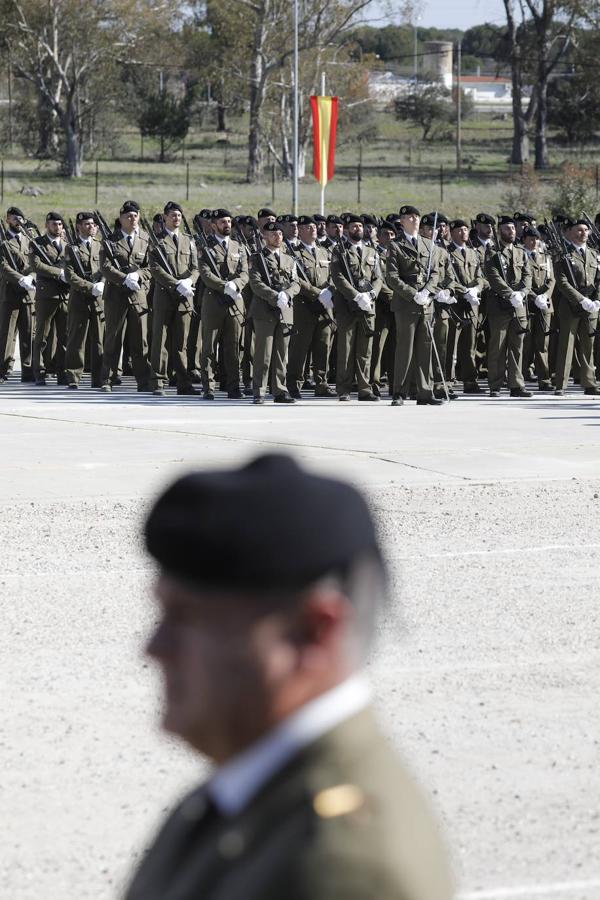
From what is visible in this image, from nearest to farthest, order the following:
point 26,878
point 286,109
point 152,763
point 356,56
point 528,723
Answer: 1. point 26,878
2. point 152,763
3. point 528,723
4. point 286,109
5. point 356,56

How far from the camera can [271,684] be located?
1472 millimetres

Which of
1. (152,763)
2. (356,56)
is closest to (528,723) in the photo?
(152,763)

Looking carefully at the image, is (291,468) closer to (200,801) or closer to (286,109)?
(200,801)

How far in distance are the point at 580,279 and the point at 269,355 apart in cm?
328

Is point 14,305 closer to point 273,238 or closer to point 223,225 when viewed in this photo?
point 223,225

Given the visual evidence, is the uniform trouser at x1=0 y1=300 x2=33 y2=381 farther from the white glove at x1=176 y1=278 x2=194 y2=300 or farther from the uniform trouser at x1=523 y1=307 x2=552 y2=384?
the uniform trouser at x1=523 y1=307 x2=552 y2=384

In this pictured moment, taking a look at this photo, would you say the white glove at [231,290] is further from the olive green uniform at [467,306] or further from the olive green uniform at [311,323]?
the olive green uniform at [467,306]

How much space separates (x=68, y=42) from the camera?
2205 inches

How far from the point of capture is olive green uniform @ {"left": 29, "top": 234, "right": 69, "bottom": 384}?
59.0 ft

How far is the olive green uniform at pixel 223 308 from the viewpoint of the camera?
1680cm

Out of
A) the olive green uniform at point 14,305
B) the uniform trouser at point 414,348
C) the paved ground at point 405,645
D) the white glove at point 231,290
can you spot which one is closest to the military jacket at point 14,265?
the olive green uniform at point 14,305

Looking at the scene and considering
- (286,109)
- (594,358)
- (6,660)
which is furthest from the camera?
(286,109)

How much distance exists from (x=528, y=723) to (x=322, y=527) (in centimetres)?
433

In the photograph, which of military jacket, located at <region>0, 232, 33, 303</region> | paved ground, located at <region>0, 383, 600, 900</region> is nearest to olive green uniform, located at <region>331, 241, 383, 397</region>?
paved ground, located at <region>0, 383, 600, 900</region>
